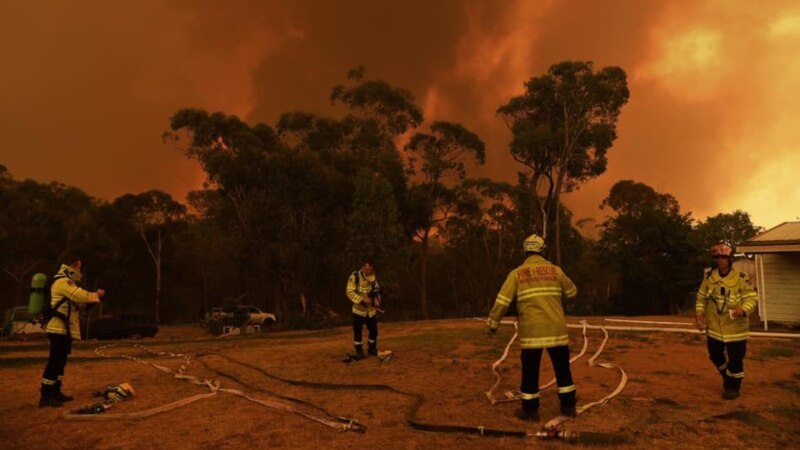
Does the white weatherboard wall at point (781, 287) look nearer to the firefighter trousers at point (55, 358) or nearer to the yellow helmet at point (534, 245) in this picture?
the yellow helmet at point (534, 245)

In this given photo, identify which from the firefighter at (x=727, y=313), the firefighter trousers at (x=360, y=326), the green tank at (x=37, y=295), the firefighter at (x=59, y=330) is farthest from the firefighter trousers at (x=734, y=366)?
the green tank at (x=37, y=295)

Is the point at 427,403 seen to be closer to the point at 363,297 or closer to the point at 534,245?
the point at 534,245

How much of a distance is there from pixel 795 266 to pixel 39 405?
22.7 metres

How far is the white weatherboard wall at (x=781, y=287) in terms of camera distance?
19477mm

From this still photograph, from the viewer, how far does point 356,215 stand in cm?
3653

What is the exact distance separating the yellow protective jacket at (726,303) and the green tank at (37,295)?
1026 centimetres

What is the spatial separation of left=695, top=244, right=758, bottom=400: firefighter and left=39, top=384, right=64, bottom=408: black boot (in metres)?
10.1

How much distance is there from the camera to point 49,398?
870 cm

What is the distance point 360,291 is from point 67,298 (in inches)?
210

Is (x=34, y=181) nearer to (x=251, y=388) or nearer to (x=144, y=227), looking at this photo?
(x=144, y=227)

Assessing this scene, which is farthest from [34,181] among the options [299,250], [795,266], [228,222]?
[795,266]

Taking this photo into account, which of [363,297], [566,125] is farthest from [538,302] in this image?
[566,125]

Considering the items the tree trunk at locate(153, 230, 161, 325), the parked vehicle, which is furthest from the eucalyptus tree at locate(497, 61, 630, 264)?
the tree trunk at locate(153, 230, 161, 325)

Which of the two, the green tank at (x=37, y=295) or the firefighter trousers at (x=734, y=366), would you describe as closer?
the firefighter trousers at (x=734, y=366)
